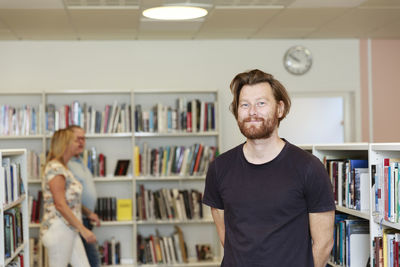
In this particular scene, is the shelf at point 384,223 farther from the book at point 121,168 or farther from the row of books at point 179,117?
the book at point 121,168

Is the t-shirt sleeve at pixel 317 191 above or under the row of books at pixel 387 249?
above

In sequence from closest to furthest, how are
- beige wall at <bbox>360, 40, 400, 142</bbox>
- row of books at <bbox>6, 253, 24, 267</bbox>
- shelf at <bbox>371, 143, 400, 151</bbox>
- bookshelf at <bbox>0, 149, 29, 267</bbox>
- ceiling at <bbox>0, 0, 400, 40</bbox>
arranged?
1. shelf at <bbox>371, 143, 400, 151</bbox>
2. bookshelf at <bbox>0, 149, 29, 267</bbox>
3. row of books at <bbox>6, 253, 24, 267</bbox>
4. ceiling at <bbox>0, 0, 400, 40</bbox>
5. beige wall at <bbox>360, 40, 400, 142</bbox>

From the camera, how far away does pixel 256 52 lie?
642cm

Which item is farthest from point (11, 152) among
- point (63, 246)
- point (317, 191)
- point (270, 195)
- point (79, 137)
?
point (317, 191)

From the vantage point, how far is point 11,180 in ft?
12.2

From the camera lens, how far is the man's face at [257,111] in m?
2.10

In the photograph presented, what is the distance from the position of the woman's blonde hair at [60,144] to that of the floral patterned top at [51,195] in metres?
0.08

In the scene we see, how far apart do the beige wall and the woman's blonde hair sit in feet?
12.0

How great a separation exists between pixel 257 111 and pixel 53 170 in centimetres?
234

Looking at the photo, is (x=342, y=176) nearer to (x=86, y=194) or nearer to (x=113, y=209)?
(x=86, y=194)

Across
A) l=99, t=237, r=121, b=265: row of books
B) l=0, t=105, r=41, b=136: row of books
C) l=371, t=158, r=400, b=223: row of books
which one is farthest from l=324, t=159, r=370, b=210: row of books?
l=0, t=105, r=41, b=136: row of books

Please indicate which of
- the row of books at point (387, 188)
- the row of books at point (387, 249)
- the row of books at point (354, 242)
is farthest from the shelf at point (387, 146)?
the row of books at point (354, 242)

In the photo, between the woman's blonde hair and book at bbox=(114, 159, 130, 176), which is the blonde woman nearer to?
the woman's blonde hair

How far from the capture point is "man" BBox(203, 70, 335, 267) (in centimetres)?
208
